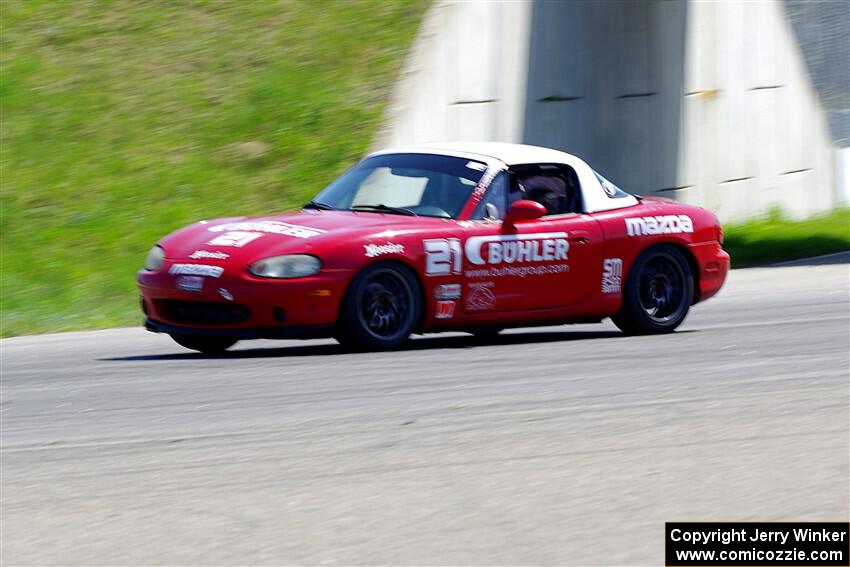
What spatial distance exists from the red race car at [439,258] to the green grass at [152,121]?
3596mm

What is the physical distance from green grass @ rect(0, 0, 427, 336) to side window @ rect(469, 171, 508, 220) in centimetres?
413

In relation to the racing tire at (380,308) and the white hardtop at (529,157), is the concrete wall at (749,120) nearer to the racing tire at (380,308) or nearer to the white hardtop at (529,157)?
the white hardtop at (529,157)

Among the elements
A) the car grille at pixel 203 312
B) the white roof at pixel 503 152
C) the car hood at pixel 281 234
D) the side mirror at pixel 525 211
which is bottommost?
the car grille at pixel 203 312

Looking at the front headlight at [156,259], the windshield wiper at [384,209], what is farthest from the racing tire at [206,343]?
the windshield wiper at [384,209]

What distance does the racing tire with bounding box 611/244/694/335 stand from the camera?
10.5 meters

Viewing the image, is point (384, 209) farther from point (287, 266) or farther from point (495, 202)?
point (287, 266)

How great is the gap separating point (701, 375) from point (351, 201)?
9.27ft

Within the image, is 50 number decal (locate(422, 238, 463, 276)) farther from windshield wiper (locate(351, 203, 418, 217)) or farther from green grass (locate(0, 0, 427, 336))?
green grass (locate(0, 0, 427, 336))

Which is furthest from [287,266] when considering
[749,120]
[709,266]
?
[749,120]

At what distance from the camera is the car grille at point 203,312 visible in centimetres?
891

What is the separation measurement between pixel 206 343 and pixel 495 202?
2.12m

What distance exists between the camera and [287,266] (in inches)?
350

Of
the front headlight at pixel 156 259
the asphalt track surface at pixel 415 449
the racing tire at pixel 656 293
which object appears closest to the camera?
the asphalt track surface at pixel 415 449

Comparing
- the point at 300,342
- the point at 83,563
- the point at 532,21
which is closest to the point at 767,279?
the point at 532,21
